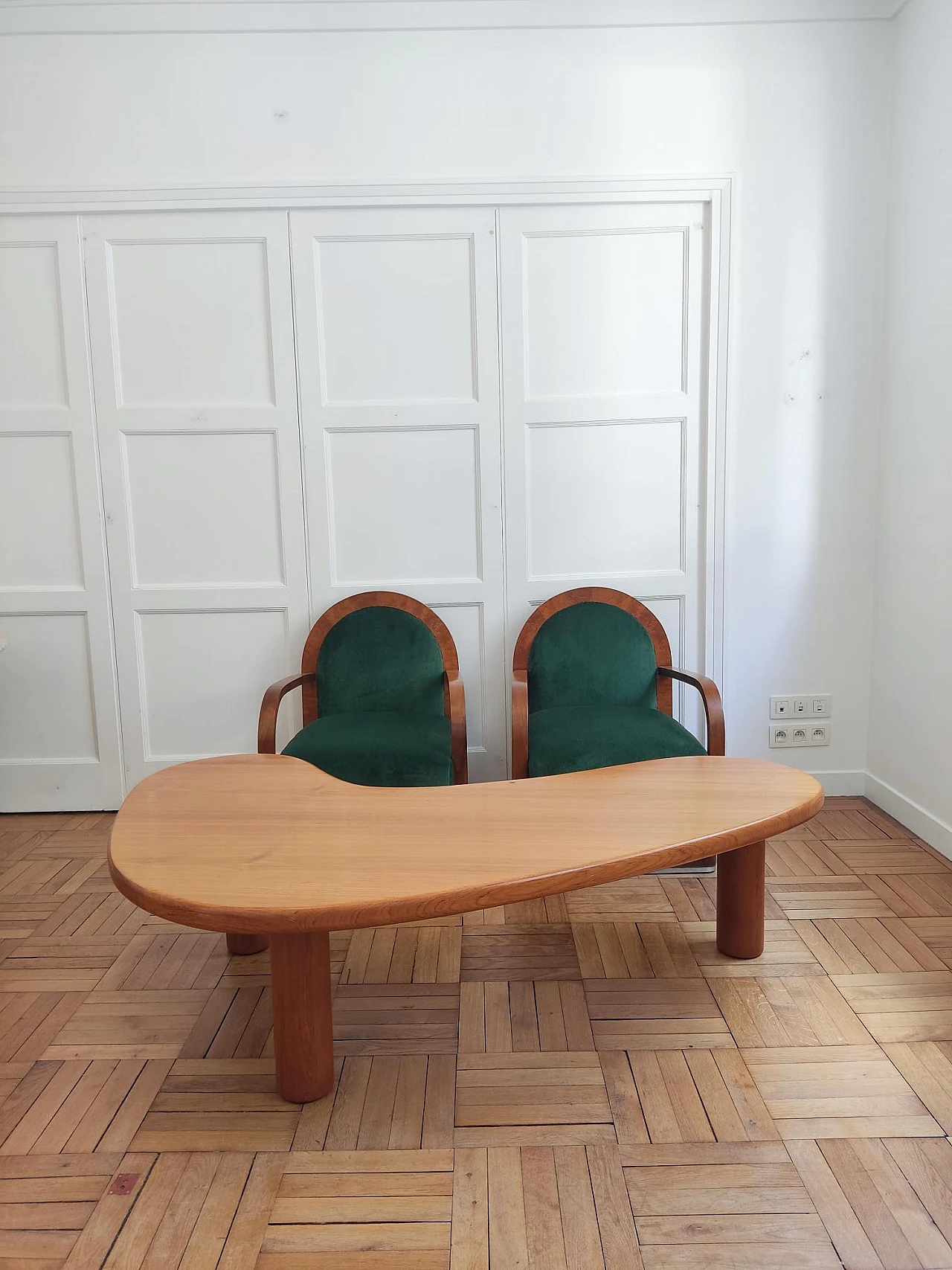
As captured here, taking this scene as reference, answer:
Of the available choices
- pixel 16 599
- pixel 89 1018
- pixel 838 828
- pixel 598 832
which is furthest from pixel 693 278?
pixel 89 1018

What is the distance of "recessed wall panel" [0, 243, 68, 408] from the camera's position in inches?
129

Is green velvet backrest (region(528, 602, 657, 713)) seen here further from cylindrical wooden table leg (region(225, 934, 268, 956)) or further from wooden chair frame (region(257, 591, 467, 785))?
cylindrical wooden table leg (region(225, 934, 268, 956))

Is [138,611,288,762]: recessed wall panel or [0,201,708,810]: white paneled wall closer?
[0,201,708,810]: white paneled wall

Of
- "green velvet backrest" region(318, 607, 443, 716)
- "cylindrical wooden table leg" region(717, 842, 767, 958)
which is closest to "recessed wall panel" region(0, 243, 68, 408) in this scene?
"green velvet backrest" region(318, 607, 443, 716)

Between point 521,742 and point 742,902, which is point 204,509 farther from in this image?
point 742,902

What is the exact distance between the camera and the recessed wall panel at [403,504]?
3.36 m

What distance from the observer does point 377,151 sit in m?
3.19

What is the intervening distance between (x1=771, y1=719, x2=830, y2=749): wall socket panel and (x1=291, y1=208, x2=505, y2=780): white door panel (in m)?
1.07

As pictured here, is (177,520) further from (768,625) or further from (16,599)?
(768,625)

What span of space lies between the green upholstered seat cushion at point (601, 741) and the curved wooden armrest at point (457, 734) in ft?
0.74

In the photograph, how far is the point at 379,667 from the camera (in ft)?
10.6

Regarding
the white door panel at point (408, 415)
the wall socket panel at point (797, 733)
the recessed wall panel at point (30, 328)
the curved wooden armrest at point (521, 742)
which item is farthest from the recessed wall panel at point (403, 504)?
the wall socket panel at point (797, 733)

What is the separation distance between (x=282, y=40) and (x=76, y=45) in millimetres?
710

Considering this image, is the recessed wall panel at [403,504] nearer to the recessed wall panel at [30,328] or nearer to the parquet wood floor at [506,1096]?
the recessed wall panel at [30,328]
